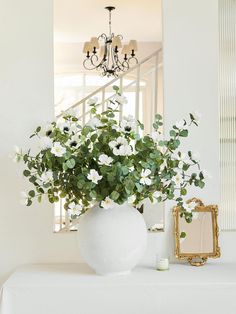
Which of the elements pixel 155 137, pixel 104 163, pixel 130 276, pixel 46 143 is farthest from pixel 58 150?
pixel 130 276

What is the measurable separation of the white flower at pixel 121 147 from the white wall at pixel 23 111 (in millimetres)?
591

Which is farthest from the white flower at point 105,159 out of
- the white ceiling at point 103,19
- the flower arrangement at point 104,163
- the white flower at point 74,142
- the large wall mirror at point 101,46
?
the white ceiling at point 103,19

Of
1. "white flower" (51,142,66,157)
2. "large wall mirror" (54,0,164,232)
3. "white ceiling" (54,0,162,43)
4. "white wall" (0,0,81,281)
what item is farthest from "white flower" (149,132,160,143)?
"white ceiling" (54,0,162,43)

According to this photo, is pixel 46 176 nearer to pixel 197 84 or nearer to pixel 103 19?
pixel 197 84

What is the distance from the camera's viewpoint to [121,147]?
217cm

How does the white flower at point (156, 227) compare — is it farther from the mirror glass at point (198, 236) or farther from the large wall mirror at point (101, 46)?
the large wall mirror at point (101, 46)

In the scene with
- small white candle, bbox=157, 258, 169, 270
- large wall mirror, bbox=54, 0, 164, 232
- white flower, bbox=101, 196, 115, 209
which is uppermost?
large wall mirror, bbox=54, 0, 164, 232

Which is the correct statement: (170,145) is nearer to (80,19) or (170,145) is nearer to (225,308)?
(225,308)

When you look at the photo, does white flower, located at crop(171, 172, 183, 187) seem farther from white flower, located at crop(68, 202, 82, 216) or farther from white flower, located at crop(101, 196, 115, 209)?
white flower, located at crop(68, 202, 82, 216)

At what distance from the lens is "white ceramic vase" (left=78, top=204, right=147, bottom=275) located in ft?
7.48

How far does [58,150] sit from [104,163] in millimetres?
180

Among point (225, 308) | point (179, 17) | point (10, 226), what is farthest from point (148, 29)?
point (225, 308)

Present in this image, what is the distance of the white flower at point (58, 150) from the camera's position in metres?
2.19

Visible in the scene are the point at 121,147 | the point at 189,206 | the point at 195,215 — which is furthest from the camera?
the point at 195,215
